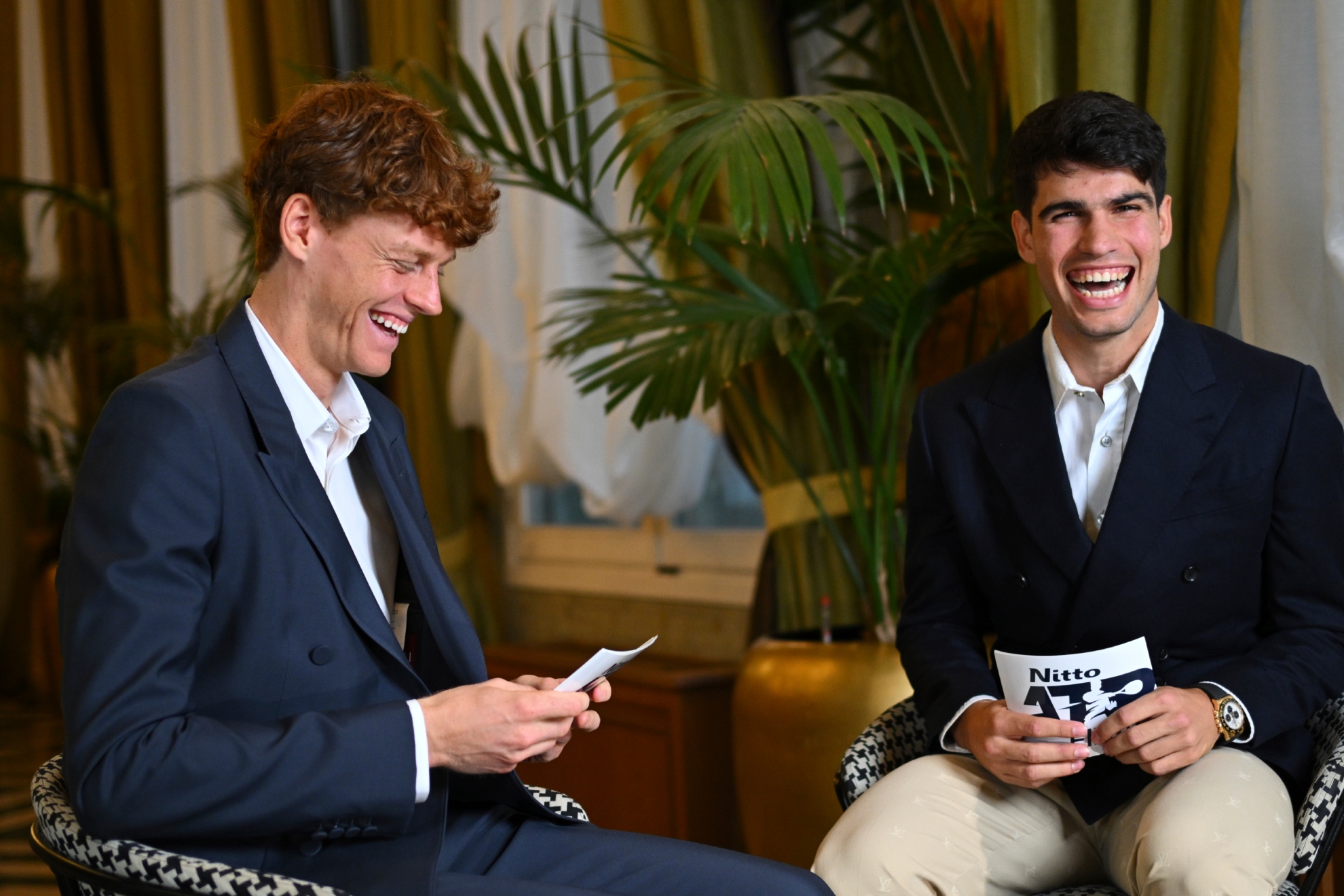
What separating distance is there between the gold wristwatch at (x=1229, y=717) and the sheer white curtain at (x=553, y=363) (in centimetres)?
208

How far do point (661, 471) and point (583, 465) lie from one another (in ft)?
0.78

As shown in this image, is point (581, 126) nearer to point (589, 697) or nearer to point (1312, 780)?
point (589, 697)

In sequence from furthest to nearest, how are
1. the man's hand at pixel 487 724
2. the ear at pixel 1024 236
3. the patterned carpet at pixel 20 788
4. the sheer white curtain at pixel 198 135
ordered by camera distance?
1. the sheer white curtain at pixel 198 135
2. the patterned carpet at pixel 20 788
3. the ear at pixel 1024 236
4. the man's hand at pixel 487 724

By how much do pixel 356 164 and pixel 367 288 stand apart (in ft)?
0.47

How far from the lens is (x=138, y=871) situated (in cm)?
128

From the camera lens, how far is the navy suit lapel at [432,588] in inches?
65.7

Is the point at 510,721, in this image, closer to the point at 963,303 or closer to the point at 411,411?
the point at 963,303

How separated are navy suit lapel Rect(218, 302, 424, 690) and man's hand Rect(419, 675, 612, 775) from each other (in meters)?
0.14

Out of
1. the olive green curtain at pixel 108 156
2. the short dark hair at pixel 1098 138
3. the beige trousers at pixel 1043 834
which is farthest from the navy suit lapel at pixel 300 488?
the olive green curtain at pixel 108 156

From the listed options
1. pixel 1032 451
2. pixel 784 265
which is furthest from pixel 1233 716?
pixel 784 265

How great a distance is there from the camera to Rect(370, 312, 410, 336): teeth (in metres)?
1.62

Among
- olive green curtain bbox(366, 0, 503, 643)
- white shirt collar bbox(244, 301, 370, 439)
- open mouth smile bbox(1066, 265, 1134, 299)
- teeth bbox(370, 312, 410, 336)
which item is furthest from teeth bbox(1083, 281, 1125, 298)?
olive green curtain bbox(366, 0, 503, 643)

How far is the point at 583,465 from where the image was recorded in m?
3.90

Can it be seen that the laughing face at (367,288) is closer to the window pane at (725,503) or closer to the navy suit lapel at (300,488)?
the navy suit lapel at (300,488)
